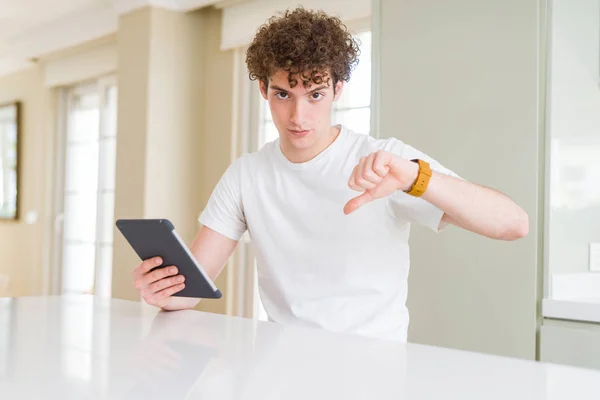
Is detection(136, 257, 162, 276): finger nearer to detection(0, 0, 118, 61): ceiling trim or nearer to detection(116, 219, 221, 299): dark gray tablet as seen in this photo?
detection(116, 219, 221, 299): dark gray tablet

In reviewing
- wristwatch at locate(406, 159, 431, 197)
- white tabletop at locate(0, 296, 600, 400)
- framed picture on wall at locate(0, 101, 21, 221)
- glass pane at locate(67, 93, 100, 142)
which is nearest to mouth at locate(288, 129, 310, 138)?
wristwatch at locate(406, 159, 431, 197)

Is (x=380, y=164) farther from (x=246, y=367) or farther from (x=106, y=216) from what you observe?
(x=106, y=216)

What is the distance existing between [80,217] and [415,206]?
188 inches

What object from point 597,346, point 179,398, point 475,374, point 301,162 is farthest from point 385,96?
point 179,398

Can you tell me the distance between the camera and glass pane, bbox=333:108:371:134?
3.64 m

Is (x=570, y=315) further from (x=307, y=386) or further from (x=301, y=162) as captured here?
(x=307, y=386)

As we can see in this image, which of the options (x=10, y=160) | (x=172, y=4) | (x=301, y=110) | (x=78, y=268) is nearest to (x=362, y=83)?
(x=172, y=4)

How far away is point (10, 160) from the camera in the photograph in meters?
6.59

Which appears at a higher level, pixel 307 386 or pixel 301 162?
pixel 301 162

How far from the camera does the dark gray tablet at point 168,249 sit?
1.40 m

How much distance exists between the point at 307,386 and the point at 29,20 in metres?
5.30

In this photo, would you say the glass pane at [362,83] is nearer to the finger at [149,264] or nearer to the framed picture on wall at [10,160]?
the finger at [149,264]

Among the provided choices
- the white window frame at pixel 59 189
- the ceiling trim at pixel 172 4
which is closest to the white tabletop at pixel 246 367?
the ceiling trim at pixel 172 4

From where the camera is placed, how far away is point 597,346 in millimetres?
2016
